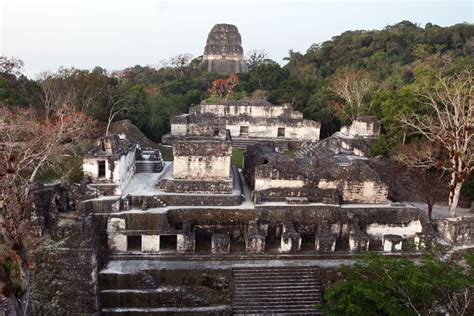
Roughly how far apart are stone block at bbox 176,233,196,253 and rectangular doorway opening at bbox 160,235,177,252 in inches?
12.4

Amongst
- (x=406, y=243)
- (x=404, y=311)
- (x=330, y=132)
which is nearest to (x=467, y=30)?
(x=330, y=132)

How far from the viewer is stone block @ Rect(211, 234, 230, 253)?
13.7 metres

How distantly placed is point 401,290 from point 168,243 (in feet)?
25.5

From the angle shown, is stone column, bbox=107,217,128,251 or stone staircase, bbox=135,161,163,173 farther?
stone staircase, bbox=135,161,163,173

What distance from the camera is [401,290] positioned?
9.22m

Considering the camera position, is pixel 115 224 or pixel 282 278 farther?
pixel 115 224

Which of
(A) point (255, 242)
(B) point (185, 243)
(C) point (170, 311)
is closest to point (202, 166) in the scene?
(B) point (185, 243)

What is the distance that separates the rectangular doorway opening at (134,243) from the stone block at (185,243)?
4.26 feet

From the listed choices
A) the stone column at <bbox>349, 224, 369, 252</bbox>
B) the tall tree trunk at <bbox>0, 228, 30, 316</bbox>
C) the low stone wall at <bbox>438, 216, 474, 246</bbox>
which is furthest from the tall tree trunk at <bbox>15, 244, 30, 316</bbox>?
the low stone wall at <bbox>438, 216, 474, 246</bbox>

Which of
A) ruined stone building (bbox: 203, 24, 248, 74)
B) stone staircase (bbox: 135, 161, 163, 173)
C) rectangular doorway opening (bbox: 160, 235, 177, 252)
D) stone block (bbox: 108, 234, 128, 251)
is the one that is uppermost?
ruined stone building (bbox: 203, 24, 248, 74)

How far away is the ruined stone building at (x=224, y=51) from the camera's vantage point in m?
45.6

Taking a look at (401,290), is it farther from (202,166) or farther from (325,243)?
(202,166)

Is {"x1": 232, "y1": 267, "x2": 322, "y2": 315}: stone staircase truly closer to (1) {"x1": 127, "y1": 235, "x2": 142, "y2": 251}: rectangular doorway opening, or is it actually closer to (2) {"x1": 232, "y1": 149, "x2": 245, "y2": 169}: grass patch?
(1) {"x1": 127, "y1": 235, "x2": 142, "y2": 251}: rectangular doorway opening

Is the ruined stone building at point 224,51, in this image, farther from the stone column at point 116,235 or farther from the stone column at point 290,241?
the stone column at point 116,235
